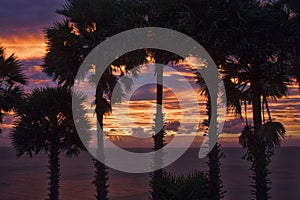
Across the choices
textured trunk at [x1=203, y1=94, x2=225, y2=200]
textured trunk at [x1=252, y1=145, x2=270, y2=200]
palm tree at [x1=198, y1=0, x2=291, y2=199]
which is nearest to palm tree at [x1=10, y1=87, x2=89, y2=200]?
textured trunk at [x1=203, y1=94, x2=225, y2=200]

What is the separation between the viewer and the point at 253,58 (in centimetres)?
1911

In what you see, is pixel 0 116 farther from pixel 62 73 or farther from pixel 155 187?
pixel 155 187

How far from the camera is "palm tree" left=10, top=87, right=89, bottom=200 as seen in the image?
23.1 metres

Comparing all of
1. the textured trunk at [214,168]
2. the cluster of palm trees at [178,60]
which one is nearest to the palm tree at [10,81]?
the cluster of palm trees at [178,60]

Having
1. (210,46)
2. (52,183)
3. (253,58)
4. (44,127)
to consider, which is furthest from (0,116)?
(253,58)

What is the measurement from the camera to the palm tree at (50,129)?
23094mm

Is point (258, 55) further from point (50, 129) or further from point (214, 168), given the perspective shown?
point (50, 129)

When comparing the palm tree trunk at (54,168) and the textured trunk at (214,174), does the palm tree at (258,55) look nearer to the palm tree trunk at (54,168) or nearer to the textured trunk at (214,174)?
the textured trunk at (214,174)

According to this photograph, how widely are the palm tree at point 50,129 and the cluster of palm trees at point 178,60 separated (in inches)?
2.0

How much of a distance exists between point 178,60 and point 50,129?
310 inches

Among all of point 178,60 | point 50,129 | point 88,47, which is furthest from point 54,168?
point 178,60

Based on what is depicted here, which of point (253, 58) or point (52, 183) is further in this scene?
point (52, 183)

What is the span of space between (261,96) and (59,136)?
1037 centimetres

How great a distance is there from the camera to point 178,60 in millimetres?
20125
